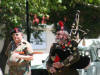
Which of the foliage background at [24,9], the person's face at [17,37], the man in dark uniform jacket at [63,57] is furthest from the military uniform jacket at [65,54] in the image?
the foliage background at [24,9]

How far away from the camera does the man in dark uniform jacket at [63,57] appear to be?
4.58m

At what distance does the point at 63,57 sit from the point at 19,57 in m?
0.82

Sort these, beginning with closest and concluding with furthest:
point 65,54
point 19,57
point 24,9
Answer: point 65,54, point 19,57, point 24,9

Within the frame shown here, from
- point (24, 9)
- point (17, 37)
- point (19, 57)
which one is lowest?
point (19, 57)

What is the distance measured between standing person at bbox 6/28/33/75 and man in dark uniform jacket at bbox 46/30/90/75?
58 cm

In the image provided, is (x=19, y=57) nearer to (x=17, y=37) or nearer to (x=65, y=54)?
(x=17, y=37)

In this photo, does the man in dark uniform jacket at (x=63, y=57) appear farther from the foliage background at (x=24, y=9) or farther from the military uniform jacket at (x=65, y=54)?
the foliage background at (x=24, y=9)

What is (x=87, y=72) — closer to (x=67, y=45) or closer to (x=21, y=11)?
(x=21, y=11)

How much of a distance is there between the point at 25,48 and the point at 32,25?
16.0 ft

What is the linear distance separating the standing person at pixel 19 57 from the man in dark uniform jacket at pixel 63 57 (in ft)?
1.89

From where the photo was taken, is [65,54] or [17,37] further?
[17,37]

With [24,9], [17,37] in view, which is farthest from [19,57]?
[24,9]

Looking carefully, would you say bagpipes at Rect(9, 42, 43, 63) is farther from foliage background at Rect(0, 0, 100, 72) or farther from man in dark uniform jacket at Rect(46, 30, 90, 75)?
foliage background at Rect(0, 0, 100, 72)

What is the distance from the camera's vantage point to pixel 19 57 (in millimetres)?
5102
